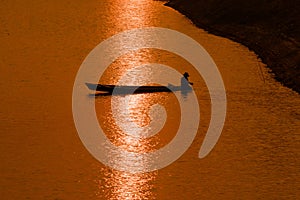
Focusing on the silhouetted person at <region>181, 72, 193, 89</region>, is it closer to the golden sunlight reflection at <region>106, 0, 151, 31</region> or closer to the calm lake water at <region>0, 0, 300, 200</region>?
the calm lake water at <region>0, 0, 300, 200</region>

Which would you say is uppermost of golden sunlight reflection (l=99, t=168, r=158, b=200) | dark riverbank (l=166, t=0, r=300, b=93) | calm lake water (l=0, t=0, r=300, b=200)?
dark riverbank (l=166, t=0, r=300, b=93)

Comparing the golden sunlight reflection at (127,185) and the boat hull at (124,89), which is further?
the boat hull at (124,89)

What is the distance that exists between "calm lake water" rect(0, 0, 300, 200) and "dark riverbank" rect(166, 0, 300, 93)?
0.65 m

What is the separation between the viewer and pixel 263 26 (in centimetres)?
3844

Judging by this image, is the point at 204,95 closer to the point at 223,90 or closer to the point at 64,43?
the point at 223,90

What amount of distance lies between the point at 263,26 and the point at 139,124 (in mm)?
14710

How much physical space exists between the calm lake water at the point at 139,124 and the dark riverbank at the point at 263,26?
650 mm

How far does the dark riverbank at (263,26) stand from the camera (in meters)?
32.2

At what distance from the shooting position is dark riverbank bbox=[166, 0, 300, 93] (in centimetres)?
3216

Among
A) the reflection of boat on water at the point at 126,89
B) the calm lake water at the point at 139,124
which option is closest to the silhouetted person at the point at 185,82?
the reflection of boat on water at the point at 126,89

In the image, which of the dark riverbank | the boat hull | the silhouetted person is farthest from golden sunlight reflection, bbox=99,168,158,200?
the dark riverbank

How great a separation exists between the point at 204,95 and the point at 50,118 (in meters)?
5.81

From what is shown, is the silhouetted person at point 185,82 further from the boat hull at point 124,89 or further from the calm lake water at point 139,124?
the calm lake water at point 139,124

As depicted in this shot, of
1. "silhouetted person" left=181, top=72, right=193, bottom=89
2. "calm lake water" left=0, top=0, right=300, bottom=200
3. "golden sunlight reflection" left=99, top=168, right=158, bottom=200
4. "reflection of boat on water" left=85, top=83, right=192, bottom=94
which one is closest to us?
"golden sunlight reflection" left=99, top=168, right=158, bottom=200
